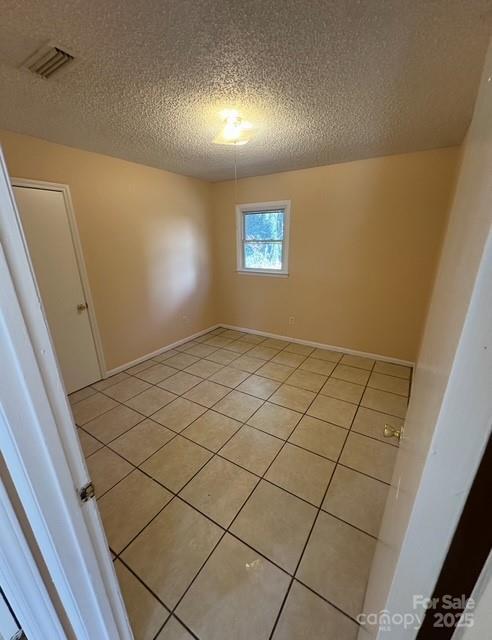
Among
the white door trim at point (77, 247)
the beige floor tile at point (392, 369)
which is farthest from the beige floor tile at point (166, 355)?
the beige floor tile at point (392, 369)

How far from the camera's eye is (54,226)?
2.41m

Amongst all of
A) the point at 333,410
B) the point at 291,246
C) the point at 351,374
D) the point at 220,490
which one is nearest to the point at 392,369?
the point at 351,374

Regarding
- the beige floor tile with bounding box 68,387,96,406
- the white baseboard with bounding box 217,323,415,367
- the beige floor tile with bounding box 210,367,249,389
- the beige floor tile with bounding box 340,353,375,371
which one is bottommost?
the beige floor tile with bounding box 68,387,96,406

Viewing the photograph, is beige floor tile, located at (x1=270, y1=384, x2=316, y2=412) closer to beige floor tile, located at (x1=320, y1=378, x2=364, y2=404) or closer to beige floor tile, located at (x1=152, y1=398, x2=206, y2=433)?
beige floor tile, located at (x1=320, y1=378, x2=364, y2=404)

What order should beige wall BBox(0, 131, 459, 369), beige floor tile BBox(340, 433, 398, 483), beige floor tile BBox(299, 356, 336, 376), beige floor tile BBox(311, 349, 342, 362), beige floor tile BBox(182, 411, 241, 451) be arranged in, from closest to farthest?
1. beige floor tile BBox(340, 433, 398, 483)
2. beige floor tile BBox(182, 411, 241, 451)
3. beige wall BBox(0, 131, 459, 369)
4. beige floor tile BBox(299, 356, 336, 376)
5. beige floor tile BBox(311, 349, 342, 362)

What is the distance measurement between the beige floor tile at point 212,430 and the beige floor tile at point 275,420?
19 centimetres

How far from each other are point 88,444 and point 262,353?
2269 millimetres

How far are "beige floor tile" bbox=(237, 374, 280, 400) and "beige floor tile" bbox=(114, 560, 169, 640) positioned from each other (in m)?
1.62

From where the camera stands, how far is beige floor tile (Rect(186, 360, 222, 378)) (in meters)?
3.09

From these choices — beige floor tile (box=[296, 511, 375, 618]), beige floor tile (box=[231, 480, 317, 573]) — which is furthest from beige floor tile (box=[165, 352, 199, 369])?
beige floor tile (box=[296, 511, 375, 618])

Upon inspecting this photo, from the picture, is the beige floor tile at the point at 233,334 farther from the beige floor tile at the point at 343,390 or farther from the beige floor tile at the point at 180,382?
the beige floor tile at the point at 343,390

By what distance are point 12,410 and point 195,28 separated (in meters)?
1.63

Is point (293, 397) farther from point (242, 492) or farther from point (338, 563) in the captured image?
point (338, 563)

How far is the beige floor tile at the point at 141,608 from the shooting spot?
41.1 inches
